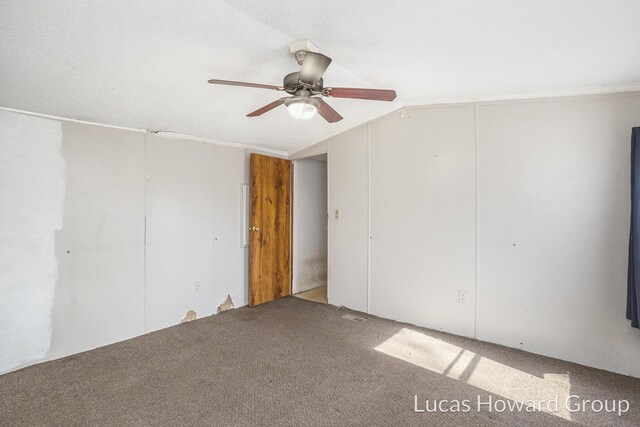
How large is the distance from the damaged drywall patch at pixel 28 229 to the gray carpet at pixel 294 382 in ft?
0.98

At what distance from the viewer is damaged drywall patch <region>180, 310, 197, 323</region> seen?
11.9 feet

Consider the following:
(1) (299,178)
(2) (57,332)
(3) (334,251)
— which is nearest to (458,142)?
(3) (334,251)

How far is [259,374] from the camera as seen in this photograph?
98.0 inches

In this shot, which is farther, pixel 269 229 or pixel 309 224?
pixel 309 224

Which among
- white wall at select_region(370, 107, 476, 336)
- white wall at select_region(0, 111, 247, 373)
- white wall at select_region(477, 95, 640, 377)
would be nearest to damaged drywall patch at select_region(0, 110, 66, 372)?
white wall at select_region(0, 111, 247, 373)

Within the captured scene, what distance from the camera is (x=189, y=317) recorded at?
369cm

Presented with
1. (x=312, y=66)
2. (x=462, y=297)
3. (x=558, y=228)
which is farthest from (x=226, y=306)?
(x=558, y=228)

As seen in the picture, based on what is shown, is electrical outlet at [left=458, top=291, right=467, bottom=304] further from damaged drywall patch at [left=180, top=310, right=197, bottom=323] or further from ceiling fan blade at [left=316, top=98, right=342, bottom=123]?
damaged drywall patch at [left=180, top=310, right=197, bottom=323]

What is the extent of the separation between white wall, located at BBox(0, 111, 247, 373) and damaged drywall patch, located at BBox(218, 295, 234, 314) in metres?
0.07

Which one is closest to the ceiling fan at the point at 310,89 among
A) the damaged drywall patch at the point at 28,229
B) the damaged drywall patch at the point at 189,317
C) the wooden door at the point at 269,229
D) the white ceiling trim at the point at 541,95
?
the white ceiling trim at the point at 541,95

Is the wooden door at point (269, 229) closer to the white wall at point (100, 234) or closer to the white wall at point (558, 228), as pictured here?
the white wall at point (100, 234)

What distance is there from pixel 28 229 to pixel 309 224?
3.37 m

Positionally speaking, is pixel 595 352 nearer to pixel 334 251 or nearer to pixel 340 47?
pixel 334 251

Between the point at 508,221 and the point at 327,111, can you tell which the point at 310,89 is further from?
the point at 508,221
